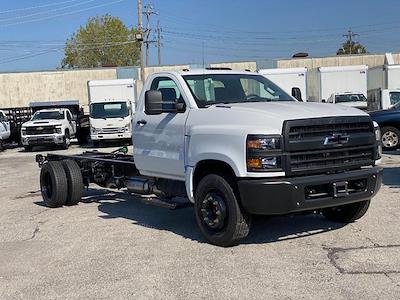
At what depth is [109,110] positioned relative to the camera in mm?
25719

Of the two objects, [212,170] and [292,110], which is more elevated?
[292,110]

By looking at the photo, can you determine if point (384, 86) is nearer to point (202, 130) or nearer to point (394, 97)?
point (394, 97)

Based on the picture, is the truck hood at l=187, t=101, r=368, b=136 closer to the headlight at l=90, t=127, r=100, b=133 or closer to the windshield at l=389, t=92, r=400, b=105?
the headlight at l=90, t=127, r=100, b=133

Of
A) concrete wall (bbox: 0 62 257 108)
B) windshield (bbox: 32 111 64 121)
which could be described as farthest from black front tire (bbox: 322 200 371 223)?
concrete wall (bbox: 0 62 257 108)

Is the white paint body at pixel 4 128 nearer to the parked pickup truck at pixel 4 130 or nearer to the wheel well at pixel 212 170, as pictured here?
the parked pickup truck at pixel 4 130

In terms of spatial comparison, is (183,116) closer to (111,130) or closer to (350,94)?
(111,130)

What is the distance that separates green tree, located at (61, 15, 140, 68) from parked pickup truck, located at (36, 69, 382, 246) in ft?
253

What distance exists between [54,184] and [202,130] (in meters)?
4.00

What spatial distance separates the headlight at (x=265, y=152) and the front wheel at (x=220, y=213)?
1.72 feet

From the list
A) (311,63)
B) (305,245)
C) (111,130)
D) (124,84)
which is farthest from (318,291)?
(311,63)

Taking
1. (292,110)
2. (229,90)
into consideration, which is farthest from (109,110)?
(292,110)

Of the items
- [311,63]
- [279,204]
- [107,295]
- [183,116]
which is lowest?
[107,295]

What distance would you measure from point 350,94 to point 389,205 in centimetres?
2187

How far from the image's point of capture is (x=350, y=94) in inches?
1171
